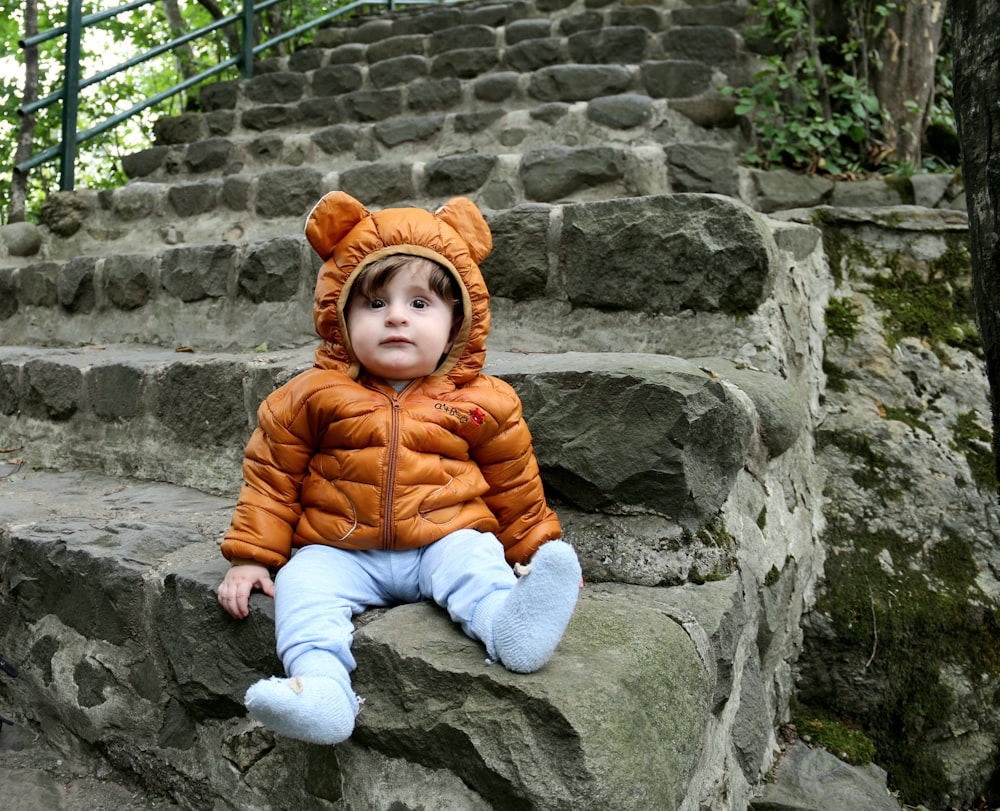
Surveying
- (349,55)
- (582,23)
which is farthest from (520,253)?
(349,55)

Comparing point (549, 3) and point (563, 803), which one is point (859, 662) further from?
point (549, 3)

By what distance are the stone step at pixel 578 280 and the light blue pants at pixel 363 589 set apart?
98 cm

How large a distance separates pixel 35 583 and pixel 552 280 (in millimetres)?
1476

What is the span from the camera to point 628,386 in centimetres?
164

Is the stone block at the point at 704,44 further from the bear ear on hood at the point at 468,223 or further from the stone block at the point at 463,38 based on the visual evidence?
the bear ear on hood at the point at 468,223

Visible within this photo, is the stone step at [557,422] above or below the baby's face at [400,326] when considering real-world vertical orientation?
below

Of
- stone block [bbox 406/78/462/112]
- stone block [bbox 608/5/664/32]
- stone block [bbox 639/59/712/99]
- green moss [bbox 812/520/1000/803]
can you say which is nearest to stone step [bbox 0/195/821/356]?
green moss [bbox 812/520/1000/803]

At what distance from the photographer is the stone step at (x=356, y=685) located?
3.67 ft

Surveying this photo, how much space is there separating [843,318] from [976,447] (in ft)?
1.67

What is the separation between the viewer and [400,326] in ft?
4.95

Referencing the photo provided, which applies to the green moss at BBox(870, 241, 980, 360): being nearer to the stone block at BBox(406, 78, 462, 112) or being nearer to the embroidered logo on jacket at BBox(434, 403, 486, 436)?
the embroidered logo on jacket at BBox(434, 403, 486, 436)

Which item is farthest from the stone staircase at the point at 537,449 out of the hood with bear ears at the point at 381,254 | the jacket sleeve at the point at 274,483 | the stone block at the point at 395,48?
the stone block at the point at 395,48

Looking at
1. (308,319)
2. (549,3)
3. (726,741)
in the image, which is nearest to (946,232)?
(726,741)

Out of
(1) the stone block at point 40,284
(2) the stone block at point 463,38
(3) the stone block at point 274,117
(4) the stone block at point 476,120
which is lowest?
(1) the stone block at point 40,284
